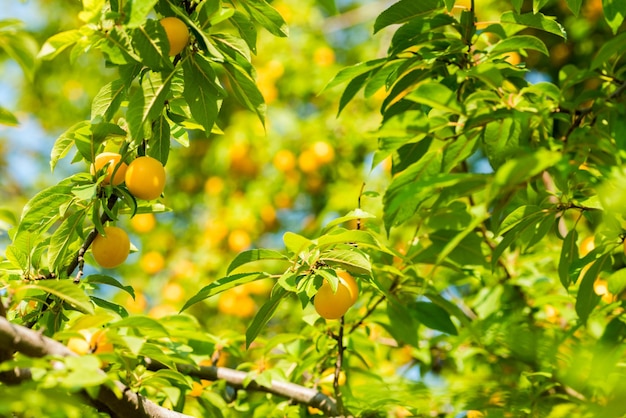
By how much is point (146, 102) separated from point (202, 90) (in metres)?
0.10

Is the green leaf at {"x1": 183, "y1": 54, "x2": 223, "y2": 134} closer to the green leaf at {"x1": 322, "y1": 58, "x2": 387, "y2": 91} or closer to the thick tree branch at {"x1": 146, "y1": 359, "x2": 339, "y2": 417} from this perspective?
the green leaf at {"x1": 322, "y1": 58, "x2": 387, "y2": 91}

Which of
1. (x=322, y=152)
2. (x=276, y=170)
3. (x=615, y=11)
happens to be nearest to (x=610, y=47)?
(x=615, y=11)

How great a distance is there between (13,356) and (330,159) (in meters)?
2.36

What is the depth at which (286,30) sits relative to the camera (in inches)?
39.0

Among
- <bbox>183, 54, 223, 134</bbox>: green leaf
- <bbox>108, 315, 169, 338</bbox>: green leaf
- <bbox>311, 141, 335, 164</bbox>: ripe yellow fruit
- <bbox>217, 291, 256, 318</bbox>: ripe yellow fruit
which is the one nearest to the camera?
<bbox>108, 315, 169, 338</bbox>: green leaf

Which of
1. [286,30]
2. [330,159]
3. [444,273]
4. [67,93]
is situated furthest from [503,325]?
[67,93]

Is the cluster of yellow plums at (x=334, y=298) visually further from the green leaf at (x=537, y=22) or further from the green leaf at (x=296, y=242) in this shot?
the green leaf at (x=537, y=22)

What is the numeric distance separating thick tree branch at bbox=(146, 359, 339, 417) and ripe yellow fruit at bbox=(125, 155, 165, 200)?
29cm

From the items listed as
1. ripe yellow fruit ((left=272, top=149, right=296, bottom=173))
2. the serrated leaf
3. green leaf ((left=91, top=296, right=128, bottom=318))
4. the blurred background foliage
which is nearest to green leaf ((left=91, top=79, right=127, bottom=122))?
the serrated leaf

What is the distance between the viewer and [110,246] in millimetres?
983

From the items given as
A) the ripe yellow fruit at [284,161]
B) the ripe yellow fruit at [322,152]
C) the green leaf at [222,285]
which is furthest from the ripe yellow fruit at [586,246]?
the ripe yellow fruit at [284,161]

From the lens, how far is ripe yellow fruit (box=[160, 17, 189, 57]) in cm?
87

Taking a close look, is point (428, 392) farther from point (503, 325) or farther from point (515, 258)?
point (515, 258)

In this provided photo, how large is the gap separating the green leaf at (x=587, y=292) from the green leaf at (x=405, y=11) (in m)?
0.45
